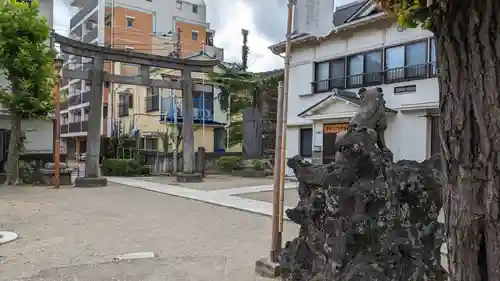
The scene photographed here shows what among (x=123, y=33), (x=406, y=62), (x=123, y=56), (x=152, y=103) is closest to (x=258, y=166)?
(x=123, y=56)

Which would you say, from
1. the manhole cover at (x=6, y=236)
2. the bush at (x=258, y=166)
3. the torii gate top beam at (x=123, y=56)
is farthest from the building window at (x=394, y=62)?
the manhole cover at (x=6, y=236)

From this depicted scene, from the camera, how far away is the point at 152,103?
2642 cm

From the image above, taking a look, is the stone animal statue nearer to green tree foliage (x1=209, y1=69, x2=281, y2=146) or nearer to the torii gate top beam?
the torii gate top beam

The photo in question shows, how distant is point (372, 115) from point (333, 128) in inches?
473

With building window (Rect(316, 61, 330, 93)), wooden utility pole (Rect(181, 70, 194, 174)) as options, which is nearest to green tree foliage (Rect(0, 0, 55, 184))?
wooden utility pole (Rect(181, 70, 194, 174))

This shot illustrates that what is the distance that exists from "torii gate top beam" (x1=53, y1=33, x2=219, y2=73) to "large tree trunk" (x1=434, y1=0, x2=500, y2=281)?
14.6 meters

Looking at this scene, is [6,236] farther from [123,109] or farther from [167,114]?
[123,109]

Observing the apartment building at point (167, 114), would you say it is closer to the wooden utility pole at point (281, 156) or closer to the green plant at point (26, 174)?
the green plant at point (26, 174)

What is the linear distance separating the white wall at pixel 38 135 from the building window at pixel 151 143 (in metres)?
9.67

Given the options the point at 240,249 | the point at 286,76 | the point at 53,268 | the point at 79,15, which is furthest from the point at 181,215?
the point at 79,15

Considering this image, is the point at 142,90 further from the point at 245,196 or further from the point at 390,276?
the point at 390,276

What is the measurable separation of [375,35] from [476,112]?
14409 millimetres

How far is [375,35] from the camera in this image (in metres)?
14.9

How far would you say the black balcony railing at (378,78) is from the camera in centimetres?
1329
